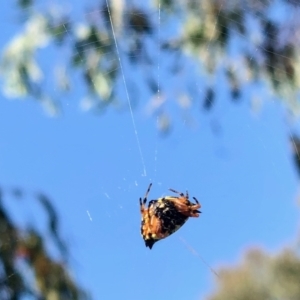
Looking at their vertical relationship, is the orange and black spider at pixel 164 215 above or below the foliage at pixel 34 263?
below

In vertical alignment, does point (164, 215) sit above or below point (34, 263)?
below

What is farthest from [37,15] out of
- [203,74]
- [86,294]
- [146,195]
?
[86,294]

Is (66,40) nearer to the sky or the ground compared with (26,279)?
nearer to the sky

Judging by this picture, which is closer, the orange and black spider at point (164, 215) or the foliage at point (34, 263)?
the orange and black spider at point (164, 215)

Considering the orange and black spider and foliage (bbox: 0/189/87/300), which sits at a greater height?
foliage (bbox: 0/189/87/300)

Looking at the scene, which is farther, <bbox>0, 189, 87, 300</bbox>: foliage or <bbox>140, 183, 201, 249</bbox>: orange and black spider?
<bbox>0, 189, 87, 300</bbox>: foliage

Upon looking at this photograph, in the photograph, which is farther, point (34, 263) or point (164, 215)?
point (34, 263)

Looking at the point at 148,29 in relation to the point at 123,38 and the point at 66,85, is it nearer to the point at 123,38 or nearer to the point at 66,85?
the point at 123,38

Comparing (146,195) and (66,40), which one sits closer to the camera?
(146,195)
